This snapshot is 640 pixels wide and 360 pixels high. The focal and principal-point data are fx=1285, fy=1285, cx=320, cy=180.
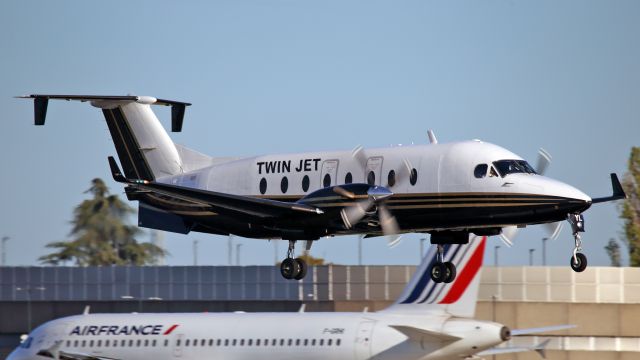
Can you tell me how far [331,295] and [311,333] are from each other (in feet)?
58.5

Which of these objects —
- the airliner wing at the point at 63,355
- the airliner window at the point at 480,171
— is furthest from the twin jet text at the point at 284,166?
the airliner wing at the point at 63,355

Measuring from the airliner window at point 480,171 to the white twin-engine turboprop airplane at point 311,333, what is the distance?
10734mm

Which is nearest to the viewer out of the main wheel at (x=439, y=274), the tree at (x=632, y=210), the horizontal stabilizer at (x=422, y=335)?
the main wheel at (x=439, y=274)

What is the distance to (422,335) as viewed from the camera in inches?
1898

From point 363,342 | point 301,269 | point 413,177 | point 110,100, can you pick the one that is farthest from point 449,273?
point 110,100

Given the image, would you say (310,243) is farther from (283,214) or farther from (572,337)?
(572,337)

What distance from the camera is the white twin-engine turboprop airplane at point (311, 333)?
48469 mm

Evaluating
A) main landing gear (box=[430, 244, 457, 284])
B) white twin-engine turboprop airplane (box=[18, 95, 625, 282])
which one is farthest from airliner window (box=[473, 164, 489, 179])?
main landing gear (box=[430, 244, 457, 284])

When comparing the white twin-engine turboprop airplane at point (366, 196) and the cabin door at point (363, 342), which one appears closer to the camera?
the white twin-engine turboprop airplane at point (366, 196)

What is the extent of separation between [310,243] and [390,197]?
422cm

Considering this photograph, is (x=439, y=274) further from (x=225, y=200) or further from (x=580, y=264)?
(x=225, y=200)

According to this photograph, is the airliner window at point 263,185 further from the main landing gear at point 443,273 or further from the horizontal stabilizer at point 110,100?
the horizontal stabilizer at point 110,100

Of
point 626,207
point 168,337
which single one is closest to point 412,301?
point 168,337

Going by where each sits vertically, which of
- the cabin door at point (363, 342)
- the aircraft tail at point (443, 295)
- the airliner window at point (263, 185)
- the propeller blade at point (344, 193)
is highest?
the airliner window at point (263, 185)
